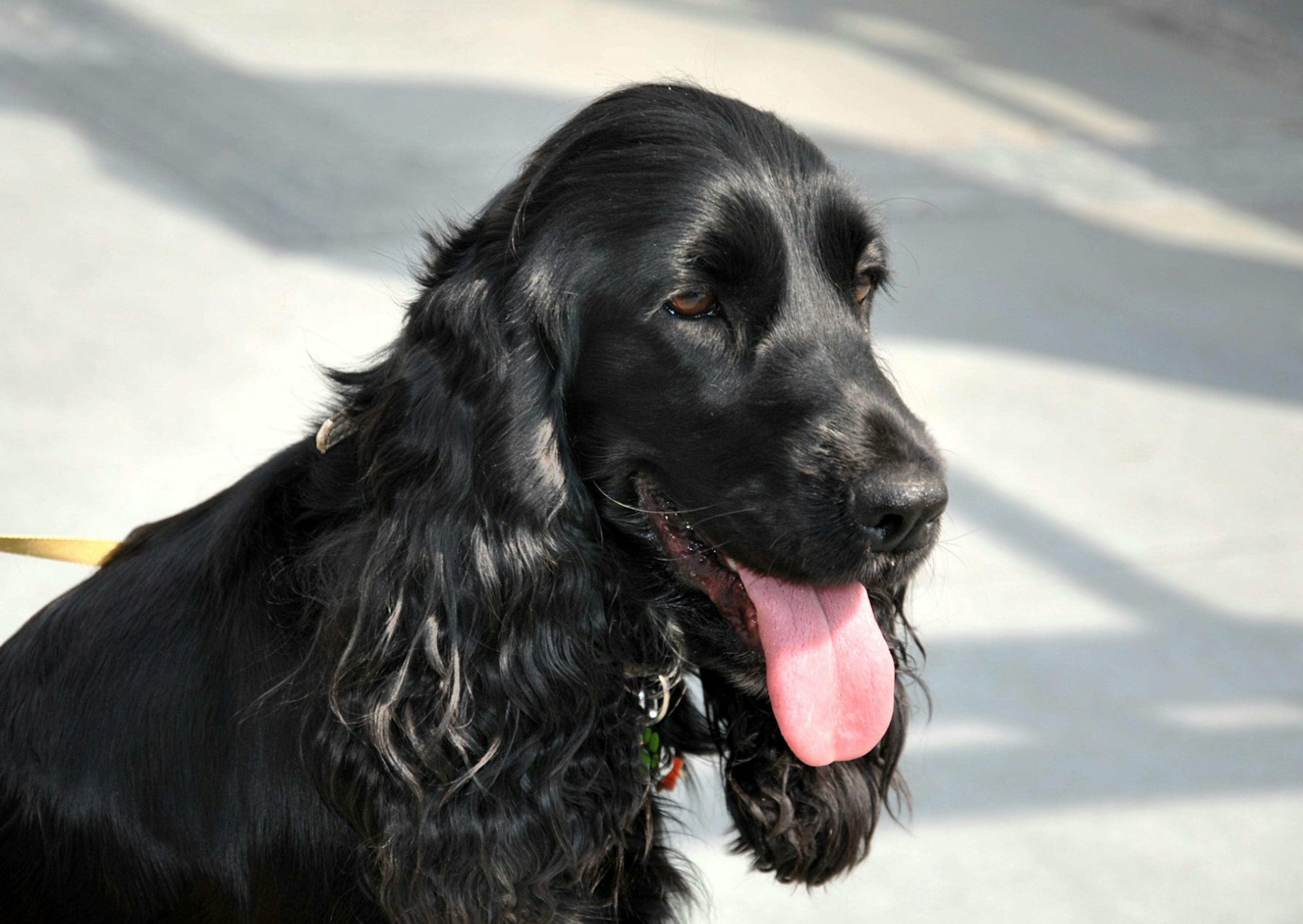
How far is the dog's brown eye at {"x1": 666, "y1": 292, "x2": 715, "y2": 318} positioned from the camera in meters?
1.91

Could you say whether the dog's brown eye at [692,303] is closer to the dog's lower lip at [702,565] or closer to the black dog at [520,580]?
the black dog at [520,580]

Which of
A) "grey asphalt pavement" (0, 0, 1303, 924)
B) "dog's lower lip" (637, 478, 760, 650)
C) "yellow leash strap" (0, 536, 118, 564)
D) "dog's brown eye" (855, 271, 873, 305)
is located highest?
"dog's brown eye" (855, 271, 873, 305)

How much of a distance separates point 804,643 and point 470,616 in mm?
462

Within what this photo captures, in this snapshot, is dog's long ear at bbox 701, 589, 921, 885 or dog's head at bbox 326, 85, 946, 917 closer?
dog's head at bbox 326, 85, 946, 917

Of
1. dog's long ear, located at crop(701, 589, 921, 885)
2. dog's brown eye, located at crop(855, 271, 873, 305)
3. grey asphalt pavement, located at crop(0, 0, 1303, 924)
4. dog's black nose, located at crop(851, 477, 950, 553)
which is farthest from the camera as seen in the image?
grey asphalt pavement, located at crop(0, 0, 1303, 924)

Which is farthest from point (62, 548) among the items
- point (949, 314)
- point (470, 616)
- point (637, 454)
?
point (949, 314)

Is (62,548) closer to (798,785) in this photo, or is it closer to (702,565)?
(702,565)

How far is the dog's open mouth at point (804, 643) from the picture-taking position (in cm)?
197

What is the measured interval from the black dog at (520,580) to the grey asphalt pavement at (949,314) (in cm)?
42

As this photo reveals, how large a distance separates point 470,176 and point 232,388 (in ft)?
6.81

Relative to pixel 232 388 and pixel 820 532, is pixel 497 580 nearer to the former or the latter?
pixel 820 532

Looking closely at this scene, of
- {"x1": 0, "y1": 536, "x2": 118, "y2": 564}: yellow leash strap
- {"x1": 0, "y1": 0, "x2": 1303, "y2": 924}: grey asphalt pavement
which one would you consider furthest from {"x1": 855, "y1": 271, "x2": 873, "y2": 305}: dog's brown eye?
{"x1": 0, "y1": 536, "x2": 118, "y2": 564}: yellow leash strap

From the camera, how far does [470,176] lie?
6.38m

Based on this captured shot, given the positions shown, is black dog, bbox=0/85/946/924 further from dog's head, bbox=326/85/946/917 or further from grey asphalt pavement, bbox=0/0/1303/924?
grey asphalt pavement, bbox=0/0/1303/924
